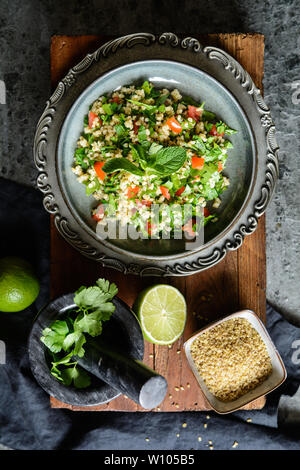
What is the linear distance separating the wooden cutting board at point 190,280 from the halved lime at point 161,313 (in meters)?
0.10

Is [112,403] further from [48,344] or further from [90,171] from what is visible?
[90,171]

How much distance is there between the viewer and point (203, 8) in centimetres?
187

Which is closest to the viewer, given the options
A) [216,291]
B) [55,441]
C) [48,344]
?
[48,344]

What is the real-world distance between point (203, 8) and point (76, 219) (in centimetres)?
113

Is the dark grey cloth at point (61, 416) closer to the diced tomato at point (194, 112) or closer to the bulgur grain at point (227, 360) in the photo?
the bulgur grain at point (227, 360)

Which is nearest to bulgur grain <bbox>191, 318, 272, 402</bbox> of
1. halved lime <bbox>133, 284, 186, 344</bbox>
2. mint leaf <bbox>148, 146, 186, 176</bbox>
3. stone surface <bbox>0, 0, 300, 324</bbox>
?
halved lime <bbox>133, 284, 186, 344</bbox>

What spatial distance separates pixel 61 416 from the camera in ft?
5.78

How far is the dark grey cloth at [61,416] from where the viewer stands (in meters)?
1.75

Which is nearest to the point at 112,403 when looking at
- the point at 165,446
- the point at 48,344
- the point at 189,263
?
the point at 165,446

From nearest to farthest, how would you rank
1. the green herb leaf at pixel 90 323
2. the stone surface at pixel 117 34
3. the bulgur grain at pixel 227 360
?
the green herb leaf at pixel 90 323, the bulgur grain at pixel 227 360, the stone surface at pixel 117 34

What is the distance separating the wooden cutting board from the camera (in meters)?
1.54
